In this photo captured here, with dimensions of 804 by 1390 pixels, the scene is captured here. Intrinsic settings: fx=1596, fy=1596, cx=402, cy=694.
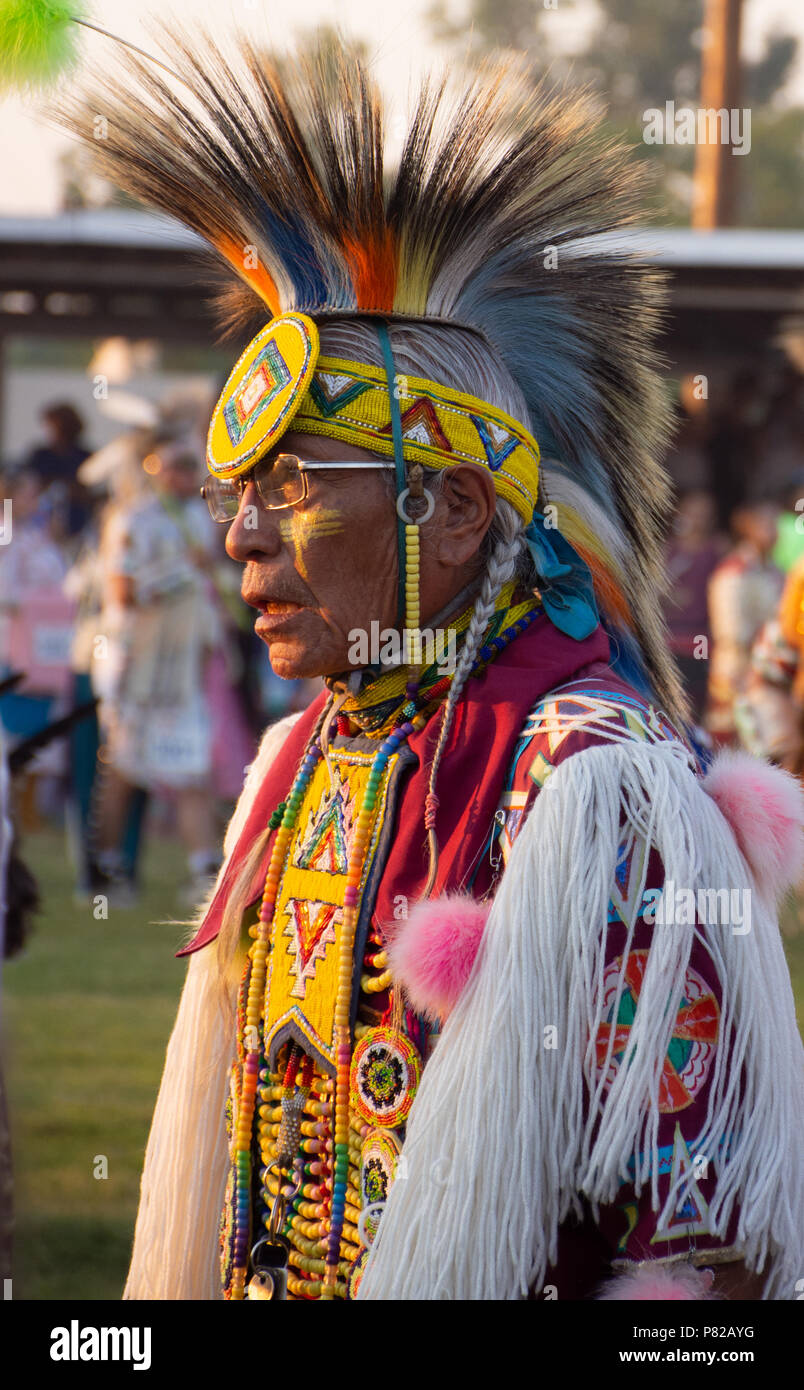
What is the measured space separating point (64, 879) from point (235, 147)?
732cm

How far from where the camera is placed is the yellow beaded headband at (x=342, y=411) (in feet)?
6.14

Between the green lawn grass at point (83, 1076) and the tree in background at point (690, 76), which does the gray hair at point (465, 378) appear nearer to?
the green lawn grass at point (83, 1076)

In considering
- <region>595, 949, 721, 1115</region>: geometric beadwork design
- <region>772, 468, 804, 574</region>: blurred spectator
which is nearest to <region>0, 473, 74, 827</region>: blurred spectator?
<region>772, 468, 804, 574</region>: blurred spectator

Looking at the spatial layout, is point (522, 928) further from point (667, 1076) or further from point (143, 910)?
point (143, 910)

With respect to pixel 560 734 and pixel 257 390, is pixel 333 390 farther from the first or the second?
pixel 560 734

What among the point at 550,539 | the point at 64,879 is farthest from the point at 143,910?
the point at 550,539

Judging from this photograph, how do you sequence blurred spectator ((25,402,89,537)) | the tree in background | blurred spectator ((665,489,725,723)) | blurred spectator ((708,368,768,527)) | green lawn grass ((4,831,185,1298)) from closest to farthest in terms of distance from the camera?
green lawn grass ((4,831,185,1298)), blurred spectator ((665,489,725,723)), blurred spectator ((708,368,768,527)), blurred spectator ((25,402,89,537)), the tree in background

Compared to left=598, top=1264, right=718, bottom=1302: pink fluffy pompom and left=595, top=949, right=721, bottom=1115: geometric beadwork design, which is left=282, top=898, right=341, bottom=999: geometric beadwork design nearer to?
left=595, top=949, right=721, bottom=1115: geometric beadwork design

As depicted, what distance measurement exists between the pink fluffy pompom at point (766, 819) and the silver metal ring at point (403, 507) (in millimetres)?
459

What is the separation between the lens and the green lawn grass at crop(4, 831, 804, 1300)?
3.88m

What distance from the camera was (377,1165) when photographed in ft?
5.96

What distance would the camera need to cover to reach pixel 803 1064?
5.82 ft

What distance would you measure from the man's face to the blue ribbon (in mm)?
189

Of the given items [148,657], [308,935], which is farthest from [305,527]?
[148,657]
